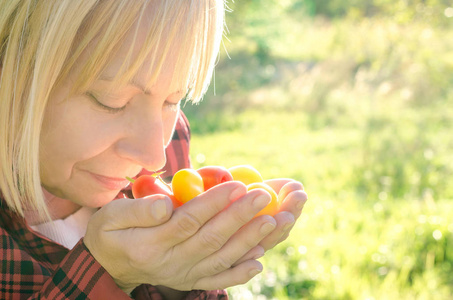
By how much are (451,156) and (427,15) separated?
6.40 meters

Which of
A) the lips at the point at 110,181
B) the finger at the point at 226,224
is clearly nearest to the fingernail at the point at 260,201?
the finger at the point at 226,224

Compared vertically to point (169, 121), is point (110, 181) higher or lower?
lower

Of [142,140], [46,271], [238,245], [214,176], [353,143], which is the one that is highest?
[142,140]

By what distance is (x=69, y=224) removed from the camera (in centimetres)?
187

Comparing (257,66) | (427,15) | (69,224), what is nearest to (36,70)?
(69,224)

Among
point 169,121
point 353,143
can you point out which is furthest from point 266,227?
point 353,143

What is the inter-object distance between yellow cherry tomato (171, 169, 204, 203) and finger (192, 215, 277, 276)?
171 millimetres

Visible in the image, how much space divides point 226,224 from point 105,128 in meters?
0.47

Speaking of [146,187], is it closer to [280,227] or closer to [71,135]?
[71,135]

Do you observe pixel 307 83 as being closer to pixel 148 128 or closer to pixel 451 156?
pixel 451 156

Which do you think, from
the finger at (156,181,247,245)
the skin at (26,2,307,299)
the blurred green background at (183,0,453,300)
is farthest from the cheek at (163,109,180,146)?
the blurred green background at (183,0,453,300)

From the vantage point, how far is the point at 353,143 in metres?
7.04

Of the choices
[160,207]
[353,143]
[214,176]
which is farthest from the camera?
[353,143]

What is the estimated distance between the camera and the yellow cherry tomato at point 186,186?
1.50 metres
